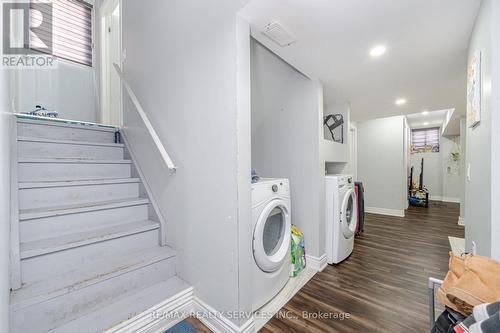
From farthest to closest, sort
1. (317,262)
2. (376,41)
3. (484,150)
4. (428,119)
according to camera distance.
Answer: (428,119) → (317,262) → (376,41) → (484,150)

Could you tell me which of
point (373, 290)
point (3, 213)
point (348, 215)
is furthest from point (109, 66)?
point (373, 290)

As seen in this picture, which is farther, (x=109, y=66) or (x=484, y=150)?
(x=109, y=66)

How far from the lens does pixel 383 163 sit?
15.6 feet

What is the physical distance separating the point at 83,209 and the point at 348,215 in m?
2.76

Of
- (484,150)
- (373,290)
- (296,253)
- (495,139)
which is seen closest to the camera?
(495,139)

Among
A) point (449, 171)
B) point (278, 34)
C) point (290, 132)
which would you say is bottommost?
point (449, 171)

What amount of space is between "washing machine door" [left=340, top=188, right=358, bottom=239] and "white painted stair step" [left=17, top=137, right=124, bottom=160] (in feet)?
8.75

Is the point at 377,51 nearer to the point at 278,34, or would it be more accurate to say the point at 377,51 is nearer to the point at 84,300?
the point at 278,34

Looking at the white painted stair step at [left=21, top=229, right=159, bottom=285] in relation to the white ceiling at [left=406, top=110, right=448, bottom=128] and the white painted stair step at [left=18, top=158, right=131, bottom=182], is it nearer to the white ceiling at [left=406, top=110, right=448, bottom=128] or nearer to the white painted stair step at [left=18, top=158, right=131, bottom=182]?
the white painted stair step at [left=18, top=158, right=131, bottom=182]

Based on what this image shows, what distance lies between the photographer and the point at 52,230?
4.83 ft

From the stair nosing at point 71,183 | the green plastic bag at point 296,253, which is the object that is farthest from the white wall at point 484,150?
the stair nosing at point 71,183

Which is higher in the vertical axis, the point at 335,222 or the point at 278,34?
the point at 278,34

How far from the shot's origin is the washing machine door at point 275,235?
1561 mm

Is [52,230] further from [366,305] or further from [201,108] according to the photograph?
[366,305]
